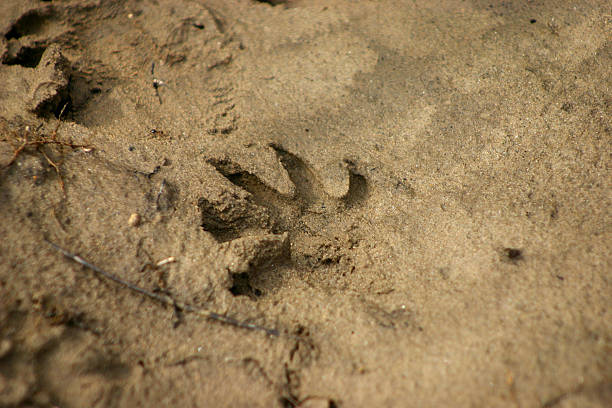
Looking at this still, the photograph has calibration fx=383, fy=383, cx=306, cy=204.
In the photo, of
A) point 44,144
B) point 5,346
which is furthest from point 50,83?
point 5,346

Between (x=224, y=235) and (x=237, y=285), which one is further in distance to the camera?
(x=224, y=235)

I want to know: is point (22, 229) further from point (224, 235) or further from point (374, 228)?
point (374, 228)

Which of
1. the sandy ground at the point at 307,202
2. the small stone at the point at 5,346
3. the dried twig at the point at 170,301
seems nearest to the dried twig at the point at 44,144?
the sandy ground at the point at 307,202

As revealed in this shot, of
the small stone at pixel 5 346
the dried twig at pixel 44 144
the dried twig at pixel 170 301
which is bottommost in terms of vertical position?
the small stone at pixel 5 346

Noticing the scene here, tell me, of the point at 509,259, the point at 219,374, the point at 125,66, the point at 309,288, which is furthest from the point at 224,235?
the point at 125,66

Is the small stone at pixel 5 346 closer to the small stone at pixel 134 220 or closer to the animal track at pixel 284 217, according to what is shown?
the small stone at pixel 134 220

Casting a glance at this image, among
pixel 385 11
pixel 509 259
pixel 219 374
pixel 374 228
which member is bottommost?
pixel 219 374
